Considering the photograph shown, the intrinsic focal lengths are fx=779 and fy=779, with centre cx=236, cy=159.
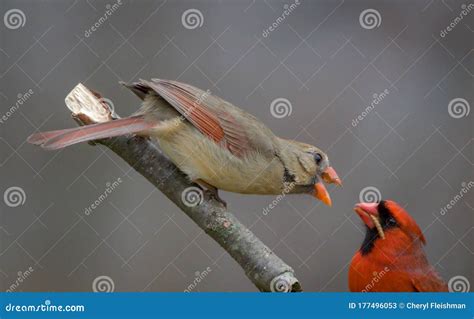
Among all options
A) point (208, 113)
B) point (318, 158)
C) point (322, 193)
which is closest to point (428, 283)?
point (322, 193)

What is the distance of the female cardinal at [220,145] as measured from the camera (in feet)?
12.7

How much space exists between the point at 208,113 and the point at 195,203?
48 centimetres

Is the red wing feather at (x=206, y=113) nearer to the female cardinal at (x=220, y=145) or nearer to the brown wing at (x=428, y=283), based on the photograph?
the female cardinal at (x=220, y=145)

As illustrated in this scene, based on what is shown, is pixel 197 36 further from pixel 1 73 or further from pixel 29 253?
pixel 29 253

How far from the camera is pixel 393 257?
431 cm

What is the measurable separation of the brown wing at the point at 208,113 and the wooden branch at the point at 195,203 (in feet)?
0.79

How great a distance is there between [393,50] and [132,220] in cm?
189

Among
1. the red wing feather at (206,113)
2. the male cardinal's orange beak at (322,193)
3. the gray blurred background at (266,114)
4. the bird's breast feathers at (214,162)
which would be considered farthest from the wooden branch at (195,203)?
the gray blurred background at (266,114)

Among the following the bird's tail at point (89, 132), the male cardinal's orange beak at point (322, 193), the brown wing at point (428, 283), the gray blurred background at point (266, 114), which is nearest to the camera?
the bird's tail at point (89, 132)

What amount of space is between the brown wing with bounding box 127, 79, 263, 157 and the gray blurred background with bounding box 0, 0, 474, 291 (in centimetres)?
50

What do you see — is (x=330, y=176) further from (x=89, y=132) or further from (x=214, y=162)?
(x=89, y=132)

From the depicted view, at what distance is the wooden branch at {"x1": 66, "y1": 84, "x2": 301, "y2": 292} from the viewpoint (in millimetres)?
3578

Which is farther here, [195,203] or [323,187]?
[323,187]

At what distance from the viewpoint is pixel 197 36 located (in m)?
4.65
